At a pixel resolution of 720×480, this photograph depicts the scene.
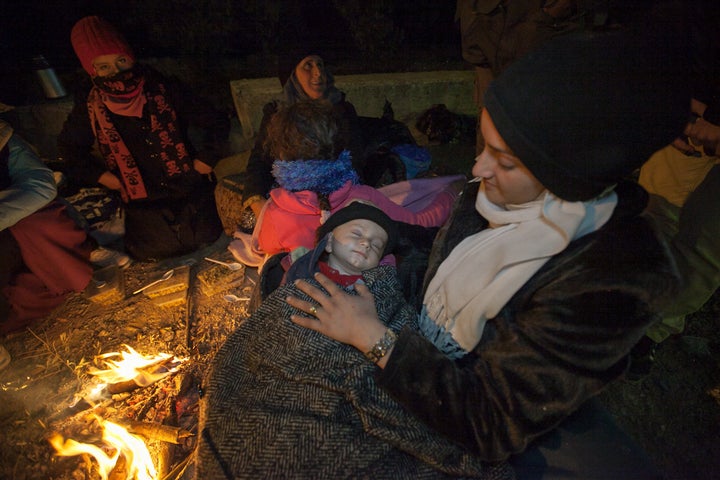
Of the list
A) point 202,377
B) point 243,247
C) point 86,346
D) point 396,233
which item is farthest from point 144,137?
point 396,233

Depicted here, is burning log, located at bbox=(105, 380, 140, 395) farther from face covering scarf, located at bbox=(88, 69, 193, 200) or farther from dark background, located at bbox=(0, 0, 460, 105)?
dark background, located at bbox=(0, 0, 460, 105)

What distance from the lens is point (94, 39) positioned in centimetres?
333

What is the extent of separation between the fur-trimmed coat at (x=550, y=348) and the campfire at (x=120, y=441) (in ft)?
5.81

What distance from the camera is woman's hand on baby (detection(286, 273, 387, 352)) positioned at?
4.92 feet

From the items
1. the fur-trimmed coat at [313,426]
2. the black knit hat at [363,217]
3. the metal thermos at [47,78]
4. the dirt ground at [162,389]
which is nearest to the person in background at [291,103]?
the dirt ground at [162,389]

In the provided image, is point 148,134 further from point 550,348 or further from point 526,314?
point 550,348

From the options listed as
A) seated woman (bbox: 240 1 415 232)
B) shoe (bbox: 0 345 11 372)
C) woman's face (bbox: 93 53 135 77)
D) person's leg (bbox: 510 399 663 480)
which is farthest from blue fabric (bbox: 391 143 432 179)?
shoe (bbox: 0 345 11 372)

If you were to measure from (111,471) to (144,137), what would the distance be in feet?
10.8

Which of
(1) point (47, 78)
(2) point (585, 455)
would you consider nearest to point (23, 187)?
(1) point (47, 78)

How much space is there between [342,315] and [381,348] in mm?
238

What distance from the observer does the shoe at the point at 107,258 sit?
3986 millimetres

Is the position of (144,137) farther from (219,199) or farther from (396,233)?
(396,233)

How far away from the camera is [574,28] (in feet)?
10.4

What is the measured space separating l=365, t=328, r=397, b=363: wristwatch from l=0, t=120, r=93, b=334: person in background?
3.37 m
